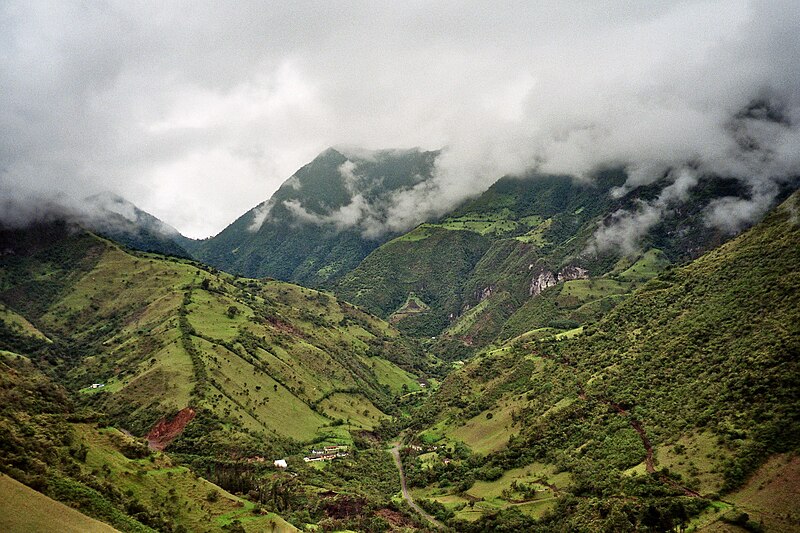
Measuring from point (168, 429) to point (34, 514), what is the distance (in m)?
97.4

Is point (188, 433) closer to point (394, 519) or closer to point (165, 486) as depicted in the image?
point (165, 486)

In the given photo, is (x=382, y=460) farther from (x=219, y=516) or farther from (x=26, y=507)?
(x=26, y=507)

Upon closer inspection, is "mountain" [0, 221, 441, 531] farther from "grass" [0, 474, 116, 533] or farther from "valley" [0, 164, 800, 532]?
"grass" [0, 474, 116, 533]

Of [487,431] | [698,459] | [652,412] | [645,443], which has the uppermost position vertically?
[652,412]

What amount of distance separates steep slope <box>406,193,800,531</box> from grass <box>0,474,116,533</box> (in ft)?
243

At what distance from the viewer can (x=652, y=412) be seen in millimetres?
108562

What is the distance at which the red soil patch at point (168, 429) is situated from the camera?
133750mm

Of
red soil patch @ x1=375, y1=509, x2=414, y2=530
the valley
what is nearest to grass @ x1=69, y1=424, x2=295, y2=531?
the valley

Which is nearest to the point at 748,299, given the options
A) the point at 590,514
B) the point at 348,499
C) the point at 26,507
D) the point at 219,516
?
the point at 590,514

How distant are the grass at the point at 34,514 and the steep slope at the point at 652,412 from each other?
74.2m

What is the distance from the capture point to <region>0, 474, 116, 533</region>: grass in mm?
44062

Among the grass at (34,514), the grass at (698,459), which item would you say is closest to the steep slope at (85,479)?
the grass at (34,514)

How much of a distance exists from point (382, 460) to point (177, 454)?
57918 mm

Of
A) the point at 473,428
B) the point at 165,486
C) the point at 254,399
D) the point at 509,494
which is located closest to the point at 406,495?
the point at 509,494
